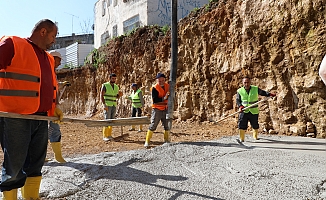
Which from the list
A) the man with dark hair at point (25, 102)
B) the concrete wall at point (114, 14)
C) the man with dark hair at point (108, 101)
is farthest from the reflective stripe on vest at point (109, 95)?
the concrete wall at point (114, 14)

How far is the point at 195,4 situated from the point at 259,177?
16.6 metres

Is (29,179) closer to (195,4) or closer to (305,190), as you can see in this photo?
(305,190)

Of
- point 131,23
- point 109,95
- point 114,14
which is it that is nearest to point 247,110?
point 109,95

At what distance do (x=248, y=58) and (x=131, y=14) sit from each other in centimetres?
1176

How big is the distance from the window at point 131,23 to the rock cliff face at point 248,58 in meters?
2.52

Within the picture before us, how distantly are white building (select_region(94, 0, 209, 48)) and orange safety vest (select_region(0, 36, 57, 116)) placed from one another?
49.5 feet

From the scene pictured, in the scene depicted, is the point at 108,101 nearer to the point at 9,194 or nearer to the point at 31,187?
the point at 31,187

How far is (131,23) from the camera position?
1862 centimetres

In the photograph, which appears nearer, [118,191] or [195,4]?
[118,191]

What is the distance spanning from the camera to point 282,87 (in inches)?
300

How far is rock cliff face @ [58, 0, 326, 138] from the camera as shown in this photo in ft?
22.9

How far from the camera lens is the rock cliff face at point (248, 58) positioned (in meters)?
6.97

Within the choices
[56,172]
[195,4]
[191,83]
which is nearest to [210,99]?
[191,83]

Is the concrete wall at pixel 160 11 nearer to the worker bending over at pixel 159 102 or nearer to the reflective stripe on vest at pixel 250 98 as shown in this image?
the worker bending over at pixel 159 102
